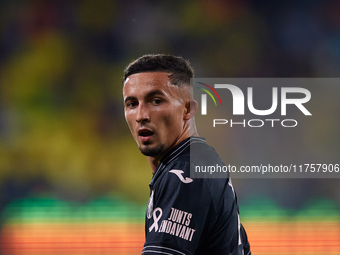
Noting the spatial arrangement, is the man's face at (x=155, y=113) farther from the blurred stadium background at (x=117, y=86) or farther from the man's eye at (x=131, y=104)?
the blurred stadium background at (x=117, y=86)

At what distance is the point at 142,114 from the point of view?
135cm

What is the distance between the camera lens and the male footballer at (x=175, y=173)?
3.52ft

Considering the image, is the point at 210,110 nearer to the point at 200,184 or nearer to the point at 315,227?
the point at 315,227

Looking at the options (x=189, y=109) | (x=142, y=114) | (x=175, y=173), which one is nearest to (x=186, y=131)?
(x=189, y=109)

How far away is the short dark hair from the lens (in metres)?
1.41

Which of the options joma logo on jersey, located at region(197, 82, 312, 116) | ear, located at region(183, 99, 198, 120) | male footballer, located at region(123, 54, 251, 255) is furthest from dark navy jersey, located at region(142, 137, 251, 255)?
joma logo on jersey, located at region(197, 82, 312, 116)

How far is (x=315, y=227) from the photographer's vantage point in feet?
14.6

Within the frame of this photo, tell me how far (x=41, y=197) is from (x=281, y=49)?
128 inches

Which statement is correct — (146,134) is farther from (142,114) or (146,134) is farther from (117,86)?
(117,86)

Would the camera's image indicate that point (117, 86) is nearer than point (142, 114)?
No

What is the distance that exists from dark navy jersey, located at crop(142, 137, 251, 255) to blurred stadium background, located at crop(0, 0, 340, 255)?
3325mm

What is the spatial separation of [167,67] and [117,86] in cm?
333

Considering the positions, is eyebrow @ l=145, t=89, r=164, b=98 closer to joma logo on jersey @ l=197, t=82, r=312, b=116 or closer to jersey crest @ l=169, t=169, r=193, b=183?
jersey crest @ l=169, t=169, r=193, b=183

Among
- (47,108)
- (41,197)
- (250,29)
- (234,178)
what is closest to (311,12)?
(250,29)
